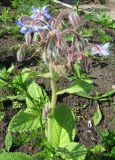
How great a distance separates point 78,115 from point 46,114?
0.89 meters

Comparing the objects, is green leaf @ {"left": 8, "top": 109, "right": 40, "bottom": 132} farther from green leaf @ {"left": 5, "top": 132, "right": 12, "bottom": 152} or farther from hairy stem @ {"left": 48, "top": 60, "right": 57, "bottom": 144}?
green leaf @ {"left": 5, "top": 132, "right": 12, "bottom": 152}

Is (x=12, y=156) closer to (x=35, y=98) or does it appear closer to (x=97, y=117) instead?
(x=35, y=98)

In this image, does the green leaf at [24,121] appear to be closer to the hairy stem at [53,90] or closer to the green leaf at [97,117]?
the hairy stem at [53,90]

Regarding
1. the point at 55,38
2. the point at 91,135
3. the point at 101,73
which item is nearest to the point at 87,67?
the point at 55,38

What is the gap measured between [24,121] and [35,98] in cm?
32

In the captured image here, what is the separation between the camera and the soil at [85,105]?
2787mm

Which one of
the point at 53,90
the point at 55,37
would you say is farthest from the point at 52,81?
the point at 55,37

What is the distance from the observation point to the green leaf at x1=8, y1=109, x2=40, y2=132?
212cm

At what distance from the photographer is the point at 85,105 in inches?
120

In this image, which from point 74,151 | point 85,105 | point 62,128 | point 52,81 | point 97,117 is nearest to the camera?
point 52,81

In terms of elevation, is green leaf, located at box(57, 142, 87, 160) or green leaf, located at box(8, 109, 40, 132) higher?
green leaf, located at box(8, 109, 40, 132)

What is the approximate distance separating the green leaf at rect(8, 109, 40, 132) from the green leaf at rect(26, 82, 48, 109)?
0.10 m

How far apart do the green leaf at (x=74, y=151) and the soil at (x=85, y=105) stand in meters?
0.40

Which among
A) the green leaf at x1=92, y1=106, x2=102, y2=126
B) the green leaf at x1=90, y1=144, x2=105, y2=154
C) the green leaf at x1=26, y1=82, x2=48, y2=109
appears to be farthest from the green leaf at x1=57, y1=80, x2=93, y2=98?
the green leaf at x1=92, y1=106, x2=102, y2=126
